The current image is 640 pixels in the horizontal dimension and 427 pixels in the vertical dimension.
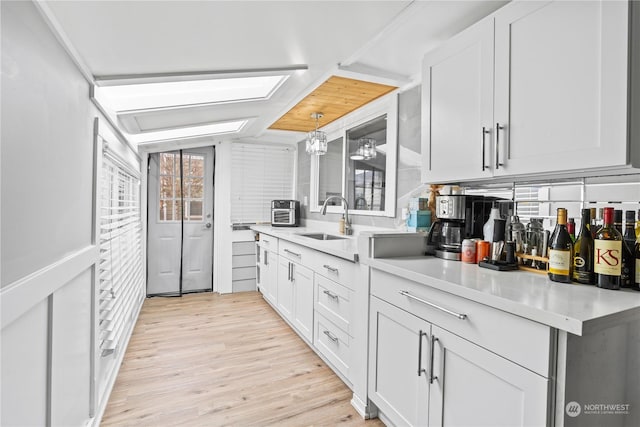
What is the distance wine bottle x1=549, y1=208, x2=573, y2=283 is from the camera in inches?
51.4

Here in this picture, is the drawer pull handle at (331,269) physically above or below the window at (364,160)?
below

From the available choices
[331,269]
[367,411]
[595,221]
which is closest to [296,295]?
[331,269]

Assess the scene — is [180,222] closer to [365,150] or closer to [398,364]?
[365,150]

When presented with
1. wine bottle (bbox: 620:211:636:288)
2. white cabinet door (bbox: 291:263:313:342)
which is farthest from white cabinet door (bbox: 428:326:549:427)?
white cabinet door (bbox: 291:263:313:342)

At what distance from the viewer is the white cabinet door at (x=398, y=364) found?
Result: 1.47 m

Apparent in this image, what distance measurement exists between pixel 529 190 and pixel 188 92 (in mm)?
2202

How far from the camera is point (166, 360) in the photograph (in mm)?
2578

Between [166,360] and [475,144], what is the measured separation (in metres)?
2.64

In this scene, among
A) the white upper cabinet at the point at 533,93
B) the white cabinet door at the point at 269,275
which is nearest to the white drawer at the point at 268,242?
the white cabinet door at the point at 269,275

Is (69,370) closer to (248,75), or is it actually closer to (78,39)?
(78,39)

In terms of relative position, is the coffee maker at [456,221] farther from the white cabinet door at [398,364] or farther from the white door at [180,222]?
the white door at [180,222]

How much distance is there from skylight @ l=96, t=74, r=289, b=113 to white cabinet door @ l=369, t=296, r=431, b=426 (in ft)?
5.37

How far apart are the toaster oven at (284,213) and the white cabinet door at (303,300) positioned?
1354 mm

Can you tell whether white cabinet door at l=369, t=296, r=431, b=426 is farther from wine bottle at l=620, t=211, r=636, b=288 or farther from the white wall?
the white wall
